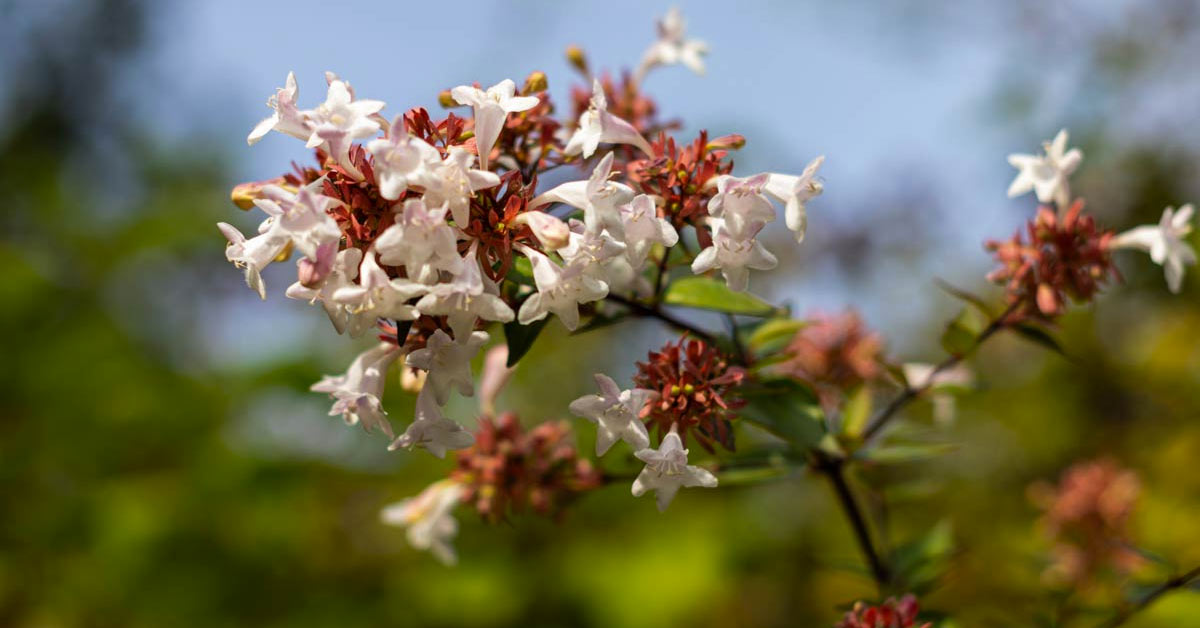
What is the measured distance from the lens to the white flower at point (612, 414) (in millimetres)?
1307

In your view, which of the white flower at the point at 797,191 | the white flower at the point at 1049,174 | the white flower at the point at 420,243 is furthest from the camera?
the white flower at the point at 1049,174

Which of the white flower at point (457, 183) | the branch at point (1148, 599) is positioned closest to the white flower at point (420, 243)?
the white flower at point (457, 183)

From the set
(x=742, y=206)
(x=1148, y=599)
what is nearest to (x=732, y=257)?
(x=742, y=206)

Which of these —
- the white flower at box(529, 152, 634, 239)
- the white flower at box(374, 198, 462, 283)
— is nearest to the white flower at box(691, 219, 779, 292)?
the white flower at box(529, 152, 634, 239)

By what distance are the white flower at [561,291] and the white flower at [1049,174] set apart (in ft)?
3.17

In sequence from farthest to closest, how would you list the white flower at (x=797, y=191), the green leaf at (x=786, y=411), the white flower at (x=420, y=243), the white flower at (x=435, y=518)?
the white flower at (x=435, y=518) → the green leaf at (x=786, y=411) → the white flower at (x=797, y=191) → the white flower at (x=420, y=243)

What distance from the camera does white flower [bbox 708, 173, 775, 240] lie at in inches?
49.7

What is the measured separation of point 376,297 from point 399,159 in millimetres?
175

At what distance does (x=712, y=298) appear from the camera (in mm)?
1648

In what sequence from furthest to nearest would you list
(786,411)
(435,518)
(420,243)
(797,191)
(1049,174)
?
(435,518) < (1049,174) < (786,411) < (797,191) < (420,243)

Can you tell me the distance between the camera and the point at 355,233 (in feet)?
4.03

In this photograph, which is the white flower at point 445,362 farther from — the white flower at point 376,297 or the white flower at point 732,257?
the white flower at point 732,257

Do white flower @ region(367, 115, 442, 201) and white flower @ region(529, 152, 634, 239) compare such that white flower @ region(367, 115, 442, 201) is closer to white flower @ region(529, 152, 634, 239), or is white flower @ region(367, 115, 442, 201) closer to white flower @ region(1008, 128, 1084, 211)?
white flower @ region(529, 152, 634, 239)

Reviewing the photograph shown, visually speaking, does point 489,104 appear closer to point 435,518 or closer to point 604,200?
point 604,200
